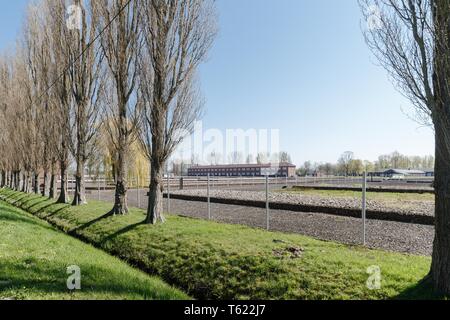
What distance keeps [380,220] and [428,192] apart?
46.3 ft

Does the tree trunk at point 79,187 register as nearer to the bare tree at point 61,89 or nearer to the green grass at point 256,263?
the bare tree at point 61,89

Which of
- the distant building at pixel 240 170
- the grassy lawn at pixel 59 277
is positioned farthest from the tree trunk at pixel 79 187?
the distant building at pixel 240 170

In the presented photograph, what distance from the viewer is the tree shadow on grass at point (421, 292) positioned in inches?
174

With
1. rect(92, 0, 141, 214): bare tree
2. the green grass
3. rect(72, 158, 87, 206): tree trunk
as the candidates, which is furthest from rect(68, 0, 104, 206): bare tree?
the green grass

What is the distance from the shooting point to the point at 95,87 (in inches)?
722

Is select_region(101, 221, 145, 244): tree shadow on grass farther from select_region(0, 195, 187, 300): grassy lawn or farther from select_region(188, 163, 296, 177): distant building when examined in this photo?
select_region(188, 163, 296, 177): distant building

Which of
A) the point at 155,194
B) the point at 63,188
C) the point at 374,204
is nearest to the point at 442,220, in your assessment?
the point at 155,194

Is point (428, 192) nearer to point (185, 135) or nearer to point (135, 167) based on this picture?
point (185, 135)

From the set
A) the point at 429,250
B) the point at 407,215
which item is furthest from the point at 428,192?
the point at 429,250

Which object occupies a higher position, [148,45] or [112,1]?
[112,1]

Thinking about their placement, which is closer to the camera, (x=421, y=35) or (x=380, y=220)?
(x=421, y=35)

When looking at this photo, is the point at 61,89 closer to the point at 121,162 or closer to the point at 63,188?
the point at 63,188

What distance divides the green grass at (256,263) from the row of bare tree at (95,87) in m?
2.07
